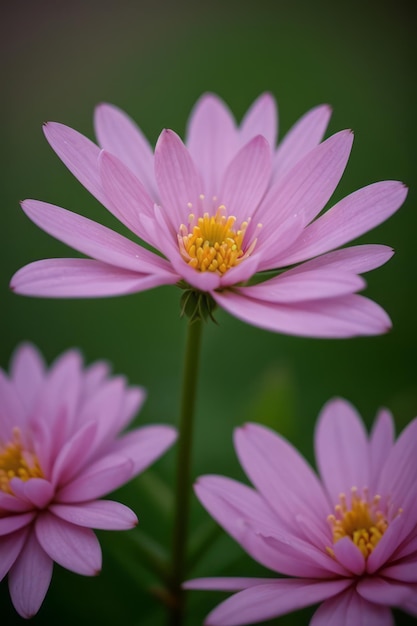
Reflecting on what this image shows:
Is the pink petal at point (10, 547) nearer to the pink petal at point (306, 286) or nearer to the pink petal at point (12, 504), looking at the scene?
the pink petal at point (12, 504)

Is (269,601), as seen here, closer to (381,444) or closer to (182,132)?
(381,444)

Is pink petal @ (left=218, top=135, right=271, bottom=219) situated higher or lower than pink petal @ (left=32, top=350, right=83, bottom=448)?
higher

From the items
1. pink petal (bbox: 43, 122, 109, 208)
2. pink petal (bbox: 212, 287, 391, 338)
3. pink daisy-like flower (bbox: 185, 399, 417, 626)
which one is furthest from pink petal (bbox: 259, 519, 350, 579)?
pink petal (bbox: 43, 122, 109, 208)

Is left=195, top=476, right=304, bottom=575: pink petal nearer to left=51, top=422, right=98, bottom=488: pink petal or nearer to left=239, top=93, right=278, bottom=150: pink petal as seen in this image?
left=51, top=422, right=98, bottom=488: pink petal

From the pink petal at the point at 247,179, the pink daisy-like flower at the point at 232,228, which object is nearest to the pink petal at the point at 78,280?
the pink daisy-like flower at the point at 232,228

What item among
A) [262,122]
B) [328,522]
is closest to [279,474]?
[328,522]

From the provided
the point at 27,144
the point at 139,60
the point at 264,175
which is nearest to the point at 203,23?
the point at 139,60

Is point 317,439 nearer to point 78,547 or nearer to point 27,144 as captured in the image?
point 78,547
